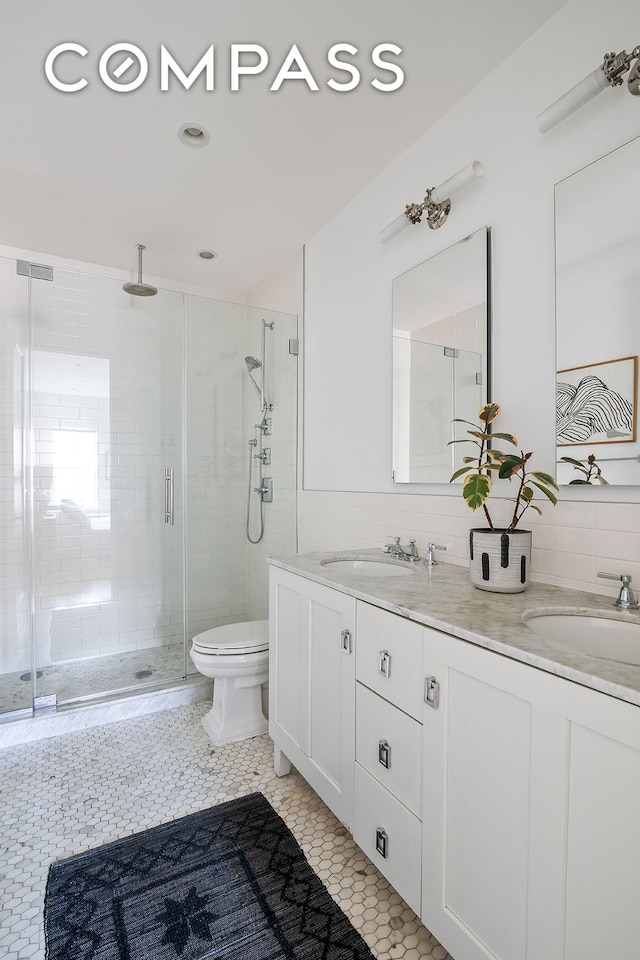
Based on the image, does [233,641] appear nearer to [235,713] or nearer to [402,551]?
[235,713]

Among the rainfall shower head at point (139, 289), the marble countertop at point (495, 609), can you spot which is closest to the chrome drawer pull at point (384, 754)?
the marble countertop at point (495, 609)

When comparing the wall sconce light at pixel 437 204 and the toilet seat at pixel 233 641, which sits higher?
the wall sconce light at pixel 437 204

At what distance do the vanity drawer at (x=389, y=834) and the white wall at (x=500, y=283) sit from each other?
2.50 ft

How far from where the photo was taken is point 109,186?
230 centimetres

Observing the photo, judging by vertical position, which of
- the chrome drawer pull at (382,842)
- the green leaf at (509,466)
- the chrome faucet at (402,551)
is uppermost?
the green leaf at (509,466)

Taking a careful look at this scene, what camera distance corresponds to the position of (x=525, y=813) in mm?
866

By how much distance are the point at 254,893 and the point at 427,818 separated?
25.8 inches

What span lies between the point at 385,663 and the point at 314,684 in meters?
0.48

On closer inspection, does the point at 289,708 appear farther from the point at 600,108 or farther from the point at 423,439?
the point at 600,108

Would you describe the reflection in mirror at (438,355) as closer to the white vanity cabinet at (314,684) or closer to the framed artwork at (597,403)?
the framed artwork at (597,403)

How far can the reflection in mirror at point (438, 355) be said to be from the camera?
171 cm

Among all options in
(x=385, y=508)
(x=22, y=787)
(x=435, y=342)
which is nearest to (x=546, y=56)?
(x=435, y=342)

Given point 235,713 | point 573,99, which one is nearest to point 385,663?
point 235,713

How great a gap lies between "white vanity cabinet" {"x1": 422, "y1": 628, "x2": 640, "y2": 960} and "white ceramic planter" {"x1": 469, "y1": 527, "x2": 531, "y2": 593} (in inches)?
13.0
